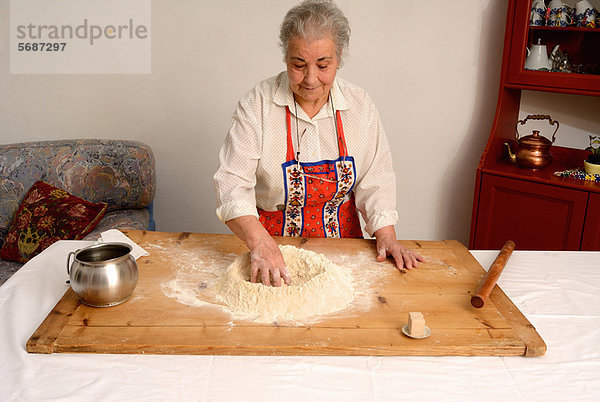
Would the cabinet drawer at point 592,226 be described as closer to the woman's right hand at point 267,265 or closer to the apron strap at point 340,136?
the apron strap at point 340,136

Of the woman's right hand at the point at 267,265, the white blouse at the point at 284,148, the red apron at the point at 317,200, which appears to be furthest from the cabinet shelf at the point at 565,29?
the woman's right hand at the point at 267,265

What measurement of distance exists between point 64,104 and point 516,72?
2.69 metres

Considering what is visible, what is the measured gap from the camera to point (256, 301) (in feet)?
4.80

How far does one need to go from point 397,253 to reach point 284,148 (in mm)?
557

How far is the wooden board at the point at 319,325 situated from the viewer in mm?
1289

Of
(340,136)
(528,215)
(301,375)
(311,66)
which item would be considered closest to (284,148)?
(340,136)

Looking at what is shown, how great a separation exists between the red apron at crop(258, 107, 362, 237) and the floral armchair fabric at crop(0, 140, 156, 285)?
102 cm

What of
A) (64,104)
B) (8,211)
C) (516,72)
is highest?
(516,72)

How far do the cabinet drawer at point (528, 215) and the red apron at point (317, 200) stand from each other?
1247mm

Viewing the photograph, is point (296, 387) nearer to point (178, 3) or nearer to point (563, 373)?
point (563, 373)

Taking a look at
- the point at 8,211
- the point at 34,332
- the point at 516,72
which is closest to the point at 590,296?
the point at 34,332

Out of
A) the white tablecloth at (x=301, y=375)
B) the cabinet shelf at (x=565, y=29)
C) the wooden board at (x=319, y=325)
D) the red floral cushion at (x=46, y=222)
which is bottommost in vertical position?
the red floral cushion at (x=46, y=222)

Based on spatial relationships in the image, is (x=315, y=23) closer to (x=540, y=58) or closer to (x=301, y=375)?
(x=301, y=375)

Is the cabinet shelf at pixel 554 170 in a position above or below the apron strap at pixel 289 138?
below
